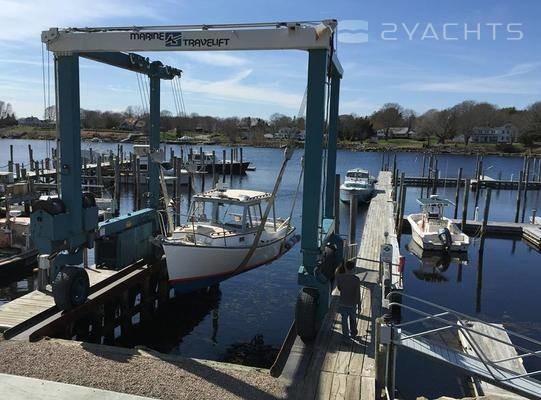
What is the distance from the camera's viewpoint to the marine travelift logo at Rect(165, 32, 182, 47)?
10.7 metres

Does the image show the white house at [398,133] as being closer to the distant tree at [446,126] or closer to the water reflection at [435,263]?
the distant tree at [446,126]

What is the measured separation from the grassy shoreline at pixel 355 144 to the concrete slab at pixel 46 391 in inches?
4390

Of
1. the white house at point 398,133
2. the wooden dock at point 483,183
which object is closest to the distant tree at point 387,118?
the white house at point 398,133

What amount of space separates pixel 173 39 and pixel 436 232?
18.7 m

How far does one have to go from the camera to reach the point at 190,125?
161500mm

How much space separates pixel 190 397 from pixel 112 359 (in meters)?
1.90

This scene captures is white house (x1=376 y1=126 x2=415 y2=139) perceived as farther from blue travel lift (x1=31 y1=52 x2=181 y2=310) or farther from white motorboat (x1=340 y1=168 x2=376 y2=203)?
blue travel lift (x1=31 y1=52 x2=181 y2=310)

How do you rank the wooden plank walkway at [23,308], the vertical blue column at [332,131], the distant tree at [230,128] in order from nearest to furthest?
the wooden plank walkway at [23,308] → the vertical blue column at [332,131] → the distant tree at [230,128]

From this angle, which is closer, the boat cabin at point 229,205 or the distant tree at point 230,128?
the boat cabin at point 229,205

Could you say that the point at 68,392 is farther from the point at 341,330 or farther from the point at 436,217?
the point at 436,217

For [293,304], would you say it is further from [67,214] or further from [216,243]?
[67,214]

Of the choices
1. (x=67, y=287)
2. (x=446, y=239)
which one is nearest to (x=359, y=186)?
(x=446, y=239)

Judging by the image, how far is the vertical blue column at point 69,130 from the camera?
10820 mm

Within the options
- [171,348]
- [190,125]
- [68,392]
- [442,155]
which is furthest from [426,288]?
[190,125]
